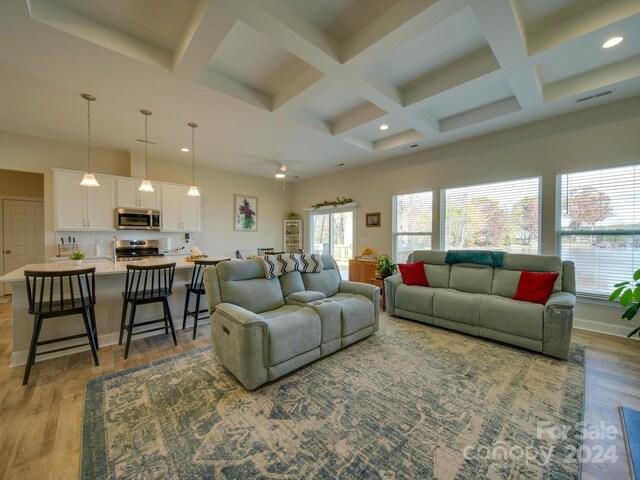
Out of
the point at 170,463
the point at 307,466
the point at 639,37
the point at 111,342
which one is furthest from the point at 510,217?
the point at 111,342

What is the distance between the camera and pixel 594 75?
2.94 meters

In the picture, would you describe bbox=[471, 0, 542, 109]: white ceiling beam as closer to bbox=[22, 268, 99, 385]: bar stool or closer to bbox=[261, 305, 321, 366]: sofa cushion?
bbox=[261, 305, 321, 366]: sofa cushion

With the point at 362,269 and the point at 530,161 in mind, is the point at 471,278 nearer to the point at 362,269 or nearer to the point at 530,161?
the point at 530,161

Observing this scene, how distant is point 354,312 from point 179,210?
14.6ft

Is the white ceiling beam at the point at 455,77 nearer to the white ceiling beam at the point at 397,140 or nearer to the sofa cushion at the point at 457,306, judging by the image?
the white ceiling beam at the point at 397,140

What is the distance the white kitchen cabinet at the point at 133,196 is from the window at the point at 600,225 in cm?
688

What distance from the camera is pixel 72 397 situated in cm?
208

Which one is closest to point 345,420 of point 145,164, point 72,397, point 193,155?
point 72,397

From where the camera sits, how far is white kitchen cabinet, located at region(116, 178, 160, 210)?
15.8ft

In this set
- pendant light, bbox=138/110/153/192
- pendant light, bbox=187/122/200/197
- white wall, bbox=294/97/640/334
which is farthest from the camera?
pendant light, bbox=187/122/200/197

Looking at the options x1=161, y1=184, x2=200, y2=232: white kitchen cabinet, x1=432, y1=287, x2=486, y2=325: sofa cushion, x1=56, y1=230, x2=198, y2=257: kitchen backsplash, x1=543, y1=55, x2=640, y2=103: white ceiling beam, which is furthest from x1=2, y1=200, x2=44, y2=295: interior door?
x1=543, y1=55, x2=640, y2=103: white ceiling beam

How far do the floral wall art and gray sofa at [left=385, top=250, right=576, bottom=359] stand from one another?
164 inches

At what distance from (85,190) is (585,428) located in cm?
681

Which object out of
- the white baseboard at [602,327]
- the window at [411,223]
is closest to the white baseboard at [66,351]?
the window at [411,223]
